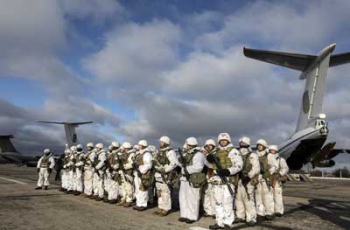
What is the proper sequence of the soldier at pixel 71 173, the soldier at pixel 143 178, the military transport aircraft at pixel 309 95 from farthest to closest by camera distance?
the military transport aircraft at pixel 309 95 < the soldier at pixel 71 173 < the soldier at pixel 143 178

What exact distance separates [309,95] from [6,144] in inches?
2651

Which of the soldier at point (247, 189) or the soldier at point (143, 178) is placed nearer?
the soldier at point (247, 189)

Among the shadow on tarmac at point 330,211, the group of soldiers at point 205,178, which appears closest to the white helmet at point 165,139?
the group of soldiers at point 205,178

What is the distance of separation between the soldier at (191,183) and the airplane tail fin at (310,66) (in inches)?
520

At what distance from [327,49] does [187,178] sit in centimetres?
1446

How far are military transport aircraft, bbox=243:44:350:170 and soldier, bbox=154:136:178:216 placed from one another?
1204cm

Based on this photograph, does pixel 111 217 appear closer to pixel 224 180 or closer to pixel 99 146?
pixel 224 180

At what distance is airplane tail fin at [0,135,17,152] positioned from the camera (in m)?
71.3

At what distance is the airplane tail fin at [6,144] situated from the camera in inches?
2806

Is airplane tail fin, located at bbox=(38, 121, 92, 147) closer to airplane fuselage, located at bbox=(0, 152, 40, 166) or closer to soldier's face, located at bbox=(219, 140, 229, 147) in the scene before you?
airplane fuselage, located at bbox=(0, 152, 40, 166)

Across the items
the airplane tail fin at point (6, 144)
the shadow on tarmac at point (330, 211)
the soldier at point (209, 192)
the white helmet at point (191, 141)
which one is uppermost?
the airplane tail fin at point (6, 144)

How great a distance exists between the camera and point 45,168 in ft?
57.2

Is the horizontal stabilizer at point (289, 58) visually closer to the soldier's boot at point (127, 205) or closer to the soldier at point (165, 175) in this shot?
the soldier at point (165, 175)

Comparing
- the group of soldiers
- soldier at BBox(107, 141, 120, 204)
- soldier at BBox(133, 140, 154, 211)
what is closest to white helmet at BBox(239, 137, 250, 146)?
the group of soldiers
